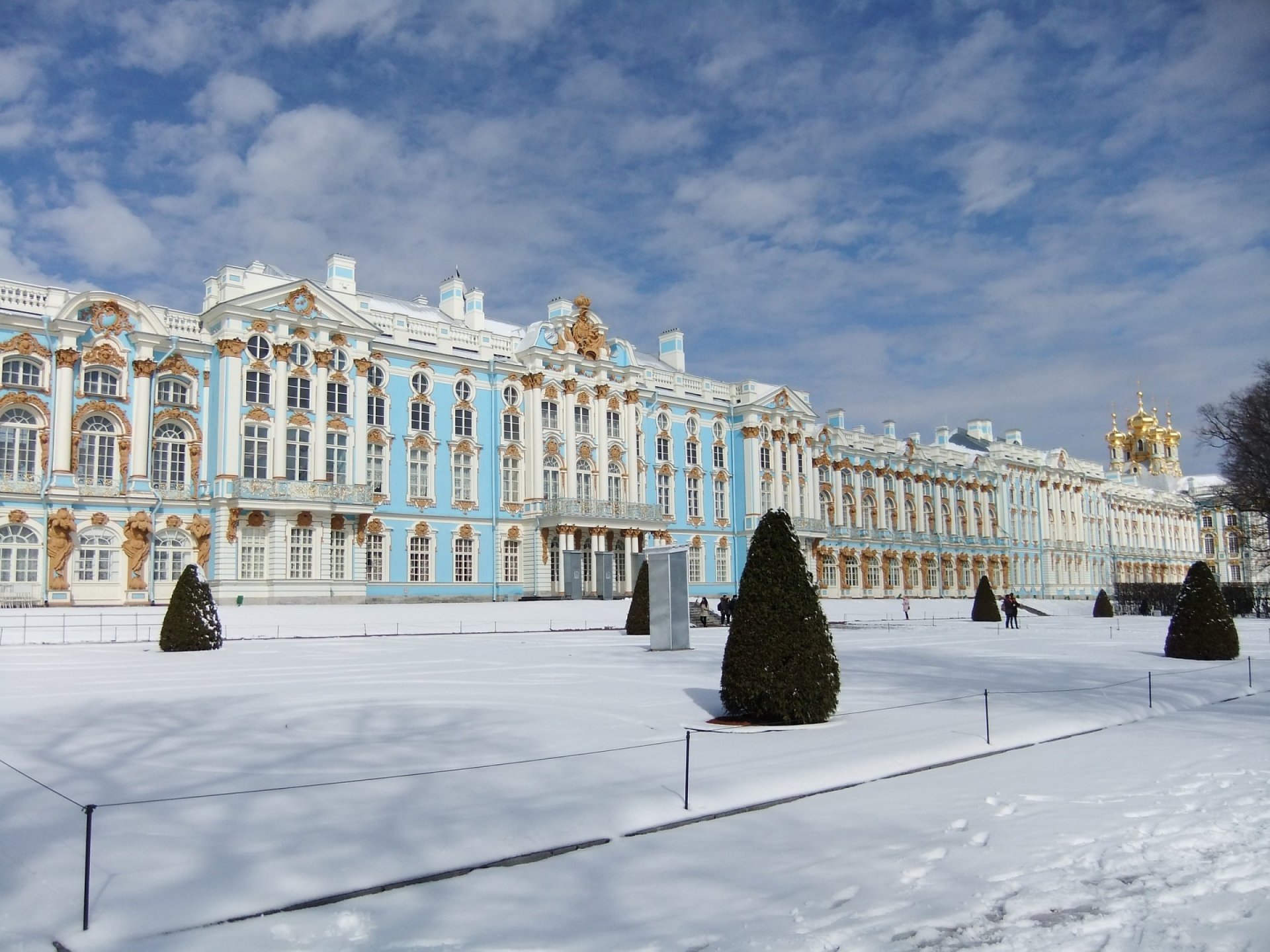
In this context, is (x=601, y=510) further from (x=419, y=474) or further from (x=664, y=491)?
(x=419, y=474)

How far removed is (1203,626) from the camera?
21.9 meters

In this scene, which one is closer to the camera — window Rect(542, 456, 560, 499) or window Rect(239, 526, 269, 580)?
window Rect(239, 526, 269, 580)

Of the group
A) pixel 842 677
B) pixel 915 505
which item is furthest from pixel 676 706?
pixel 915 505

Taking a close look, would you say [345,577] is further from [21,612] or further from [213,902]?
[213,902]

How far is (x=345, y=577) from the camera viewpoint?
41094mm

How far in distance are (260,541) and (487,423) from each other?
1246 cm

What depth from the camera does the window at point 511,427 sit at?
4819 cm

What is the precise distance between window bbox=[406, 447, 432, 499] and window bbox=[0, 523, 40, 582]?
14.6 m

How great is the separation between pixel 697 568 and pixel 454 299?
771 inches

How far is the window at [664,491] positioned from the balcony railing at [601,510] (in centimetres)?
274

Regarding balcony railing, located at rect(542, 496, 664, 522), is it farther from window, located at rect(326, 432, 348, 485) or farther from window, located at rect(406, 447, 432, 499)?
window, located at rect(326, 432, 348, 485)

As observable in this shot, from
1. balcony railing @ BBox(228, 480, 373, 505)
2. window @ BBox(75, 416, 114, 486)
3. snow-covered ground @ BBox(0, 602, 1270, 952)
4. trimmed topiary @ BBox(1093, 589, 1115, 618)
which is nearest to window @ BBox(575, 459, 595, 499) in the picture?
balcony railing @ BBox(228, 480, 373, 505)

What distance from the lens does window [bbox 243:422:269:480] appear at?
128ft

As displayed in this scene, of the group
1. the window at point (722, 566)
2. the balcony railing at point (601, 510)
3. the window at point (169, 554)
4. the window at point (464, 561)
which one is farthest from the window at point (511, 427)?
the window at point (169, 554)
